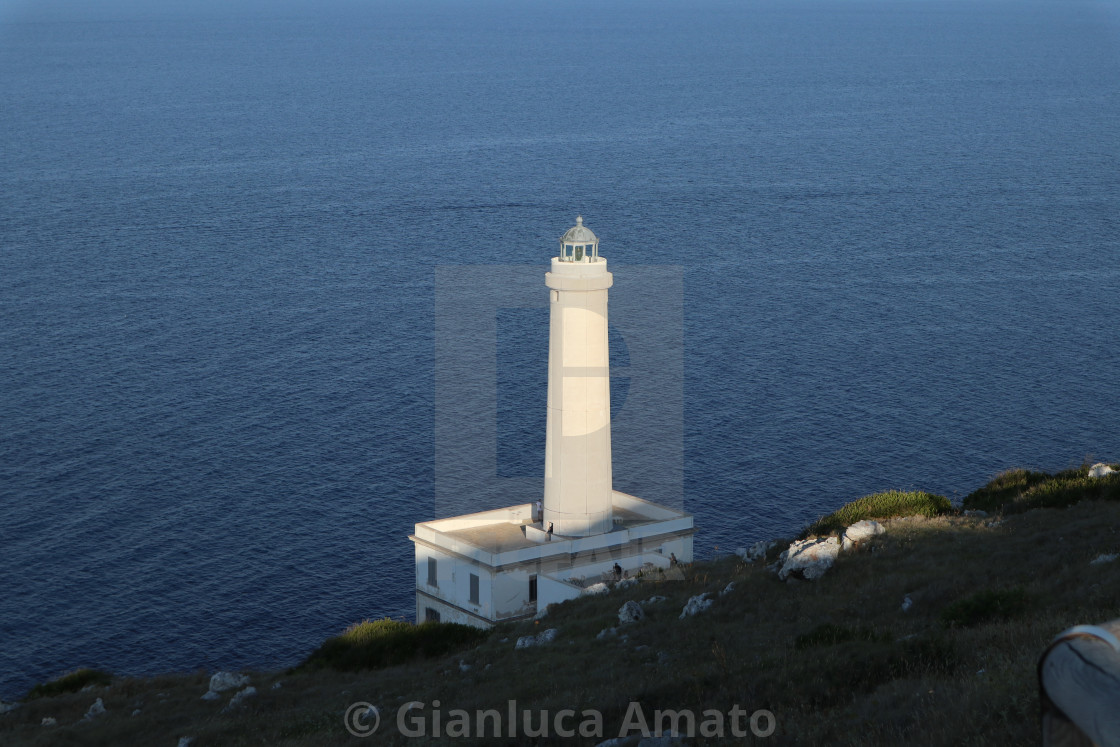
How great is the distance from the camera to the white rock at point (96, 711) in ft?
91.6

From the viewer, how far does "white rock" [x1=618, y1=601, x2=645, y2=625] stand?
934 inches

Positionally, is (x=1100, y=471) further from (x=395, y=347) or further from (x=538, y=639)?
(x=395, y=347)

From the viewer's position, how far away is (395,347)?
310 feet

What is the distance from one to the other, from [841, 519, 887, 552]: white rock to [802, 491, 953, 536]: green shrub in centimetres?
354

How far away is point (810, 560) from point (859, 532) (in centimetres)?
227

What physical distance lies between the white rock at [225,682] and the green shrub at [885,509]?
14.7 metres

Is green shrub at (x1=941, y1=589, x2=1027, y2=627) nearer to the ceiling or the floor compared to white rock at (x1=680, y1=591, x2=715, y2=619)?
nearer to the ceiling

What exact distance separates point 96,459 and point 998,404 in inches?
2431

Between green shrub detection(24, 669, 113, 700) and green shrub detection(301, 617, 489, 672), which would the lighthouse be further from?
green shrub detection(24, 669, 113, 700)

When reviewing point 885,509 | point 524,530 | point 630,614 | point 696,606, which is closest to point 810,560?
point 696,606

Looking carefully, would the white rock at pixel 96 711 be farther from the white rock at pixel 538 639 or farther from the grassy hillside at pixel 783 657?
the white rock at pixel 538 639

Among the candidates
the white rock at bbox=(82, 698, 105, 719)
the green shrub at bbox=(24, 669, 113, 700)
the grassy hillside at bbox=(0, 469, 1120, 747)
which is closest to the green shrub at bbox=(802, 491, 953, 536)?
the grassy hillside at bbox=(0, 469, 1120, 747)

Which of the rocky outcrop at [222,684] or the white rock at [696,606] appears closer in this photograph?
the white rock at [696,606]

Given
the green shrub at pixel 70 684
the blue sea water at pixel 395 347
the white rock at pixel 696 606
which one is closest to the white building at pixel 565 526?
the green shrub at pixel 70 684
